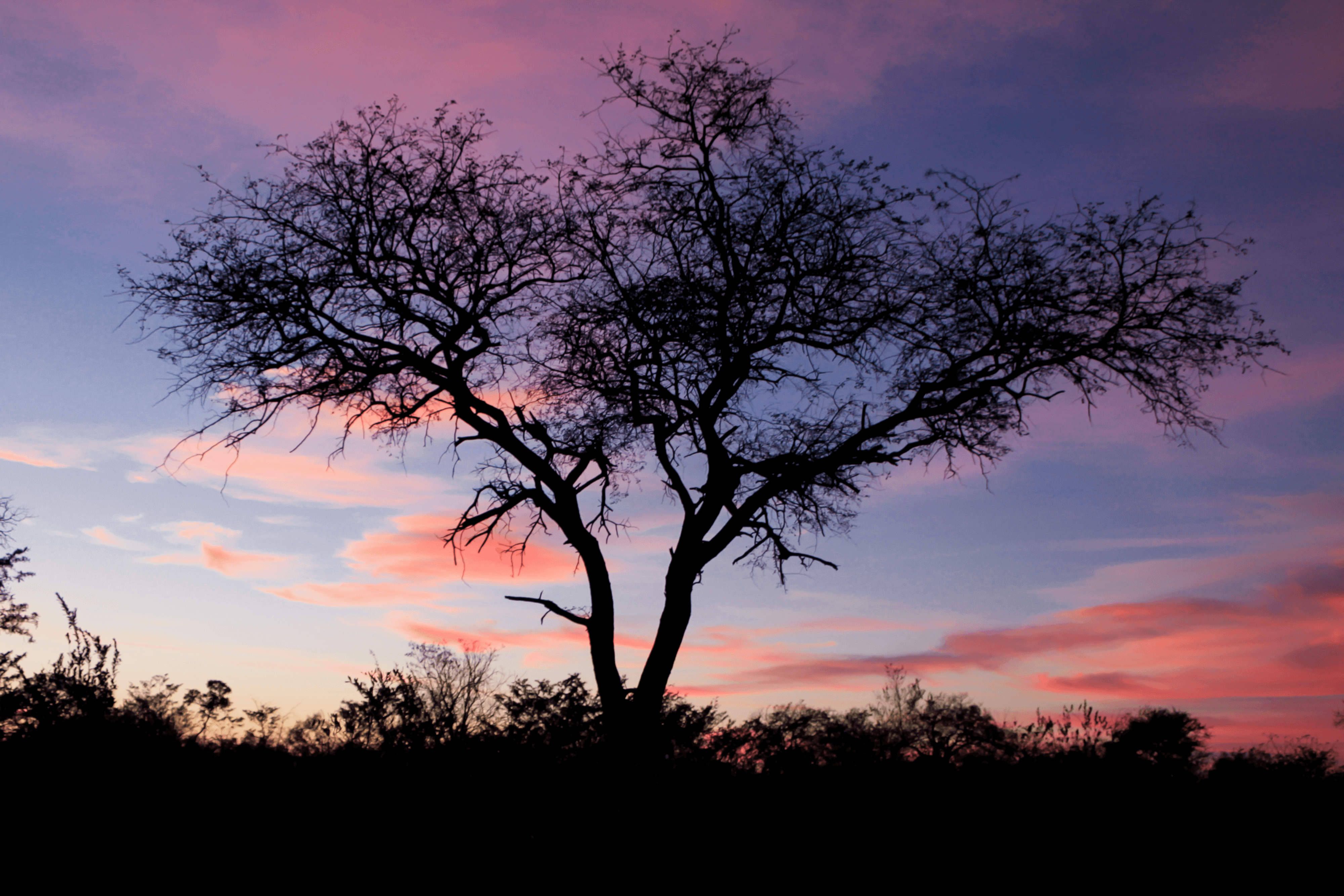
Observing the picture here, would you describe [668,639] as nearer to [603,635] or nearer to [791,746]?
[603,635]

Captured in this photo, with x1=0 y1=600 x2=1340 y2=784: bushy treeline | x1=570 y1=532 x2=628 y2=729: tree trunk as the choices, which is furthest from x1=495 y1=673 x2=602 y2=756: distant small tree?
x1=570 y1=532 x2=628 y2=729: tree trunk

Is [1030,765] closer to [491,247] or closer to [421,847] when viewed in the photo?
[421,847]

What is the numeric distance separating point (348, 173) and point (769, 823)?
11960 millimetres

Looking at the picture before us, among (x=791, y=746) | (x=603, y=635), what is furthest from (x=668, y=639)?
(x=791, y=746)

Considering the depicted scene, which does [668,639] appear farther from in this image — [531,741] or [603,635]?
[531,741]

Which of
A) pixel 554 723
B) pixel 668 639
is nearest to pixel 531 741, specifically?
pixel 554 723

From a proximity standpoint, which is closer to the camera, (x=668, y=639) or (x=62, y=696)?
(x=62, y=696)

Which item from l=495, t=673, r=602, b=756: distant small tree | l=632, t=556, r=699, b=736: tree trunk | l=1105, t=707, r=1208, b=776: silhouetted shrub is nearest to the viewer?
l=495, t=673, r=602, b=756: distant small tree

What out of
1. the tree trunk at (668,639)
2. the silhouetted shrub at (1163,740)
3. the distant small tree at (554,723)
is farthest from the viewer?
the tree trunk at (668,639)

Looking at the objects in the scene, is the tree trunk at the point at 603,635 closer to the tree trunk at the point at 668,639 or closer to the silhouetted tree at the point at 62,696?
the tree trunk at the point at 668,639

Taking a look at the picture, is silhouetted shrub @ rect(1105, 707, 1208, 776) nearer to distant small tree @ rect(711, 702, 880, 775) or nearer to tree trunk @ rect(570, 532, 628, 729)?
distant small tree @ rect(711, 702, 880, 775)

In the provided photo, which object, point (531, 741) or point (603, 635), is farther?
point (603, 635)

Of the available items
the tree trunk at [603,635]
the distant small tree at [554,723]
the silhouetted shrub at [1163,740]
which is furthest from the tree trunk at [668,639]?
the silhouetted shrub at [1163,740]

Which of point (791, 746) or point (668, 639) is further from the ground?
point (668, 639)
